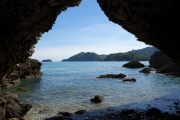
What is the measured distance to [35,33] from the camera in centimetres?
3052

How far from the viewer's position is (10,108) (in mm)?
29375

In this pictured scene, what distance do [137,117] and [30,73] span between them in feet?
208

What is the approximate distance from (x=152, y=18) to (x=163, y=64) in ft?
266

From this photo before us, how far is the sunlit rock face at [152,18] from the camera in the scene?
2777cm

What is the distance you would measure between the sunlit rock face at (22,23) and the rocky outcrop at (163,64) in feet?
197

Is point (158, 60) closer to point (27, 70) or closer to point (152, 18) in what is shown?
point (27, 70)

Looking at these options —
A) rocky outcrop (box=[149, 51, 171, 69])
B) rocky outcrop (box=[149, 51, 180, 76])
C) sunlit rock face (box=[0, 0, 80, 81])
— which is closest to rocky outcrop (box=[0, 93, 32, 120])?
sunlit rock face (box=[0, 0, 80, 81])

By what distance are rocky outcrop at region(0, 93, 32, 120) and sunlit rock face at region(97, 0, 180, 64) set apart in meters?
13.0

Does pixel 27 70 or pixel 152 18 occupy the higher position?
pixel 152 18

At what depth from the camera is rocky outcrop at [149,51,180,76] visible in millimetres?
90188

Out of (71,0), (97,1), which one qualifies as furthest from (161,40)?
(71,0)

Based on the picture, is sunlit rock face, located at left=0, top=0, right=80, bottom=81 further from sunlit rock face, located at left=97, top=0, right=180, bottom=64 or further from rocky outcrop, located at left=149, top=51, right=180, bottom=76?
rocky outcrop, located at left=149, top=51, right=180, bottom=76

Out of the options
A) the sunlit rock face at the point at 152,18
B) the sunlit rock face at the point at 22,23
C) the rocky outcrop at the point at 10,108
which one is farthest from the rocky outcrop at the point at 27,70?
the sunlit rock face at the point at 152,18

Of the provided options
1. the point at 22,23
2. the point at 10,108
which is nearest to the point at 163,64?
the point at 10,108
